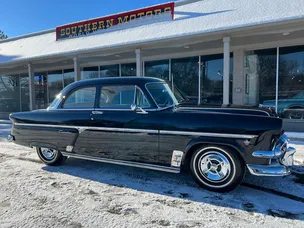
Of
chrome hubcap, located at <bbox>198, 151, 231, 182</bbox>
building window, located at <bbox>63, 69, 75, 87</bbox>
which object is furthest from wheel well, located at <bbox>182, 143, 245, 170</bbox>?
building window, located at <bbox>63, 69, 75, 87</bbox>

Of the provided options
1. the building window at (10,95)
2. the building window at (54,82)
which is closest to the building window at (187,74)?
the building window at (54,82)

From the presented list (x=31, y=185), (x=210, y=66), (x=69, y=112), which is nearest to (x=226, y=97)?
(x=210, y=66)

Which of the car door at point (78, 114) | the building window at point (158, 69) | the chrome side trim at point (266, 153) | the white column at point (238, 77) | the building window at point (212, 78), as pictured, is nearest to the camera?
the chrome side trim at point (266, 153)

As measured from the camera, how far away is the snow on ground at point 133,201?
8.88 feet

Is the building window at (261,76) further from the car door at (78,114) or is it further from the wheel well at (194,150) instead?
the car door at (78,114)

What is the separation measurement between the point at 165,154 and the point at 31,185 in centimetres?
229

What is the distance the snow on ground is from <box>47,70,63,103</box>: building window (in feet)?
41.0

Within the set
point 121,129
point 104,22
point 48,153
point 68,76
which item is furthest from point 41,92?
point 121,129

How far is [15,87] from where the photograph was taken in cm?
1761

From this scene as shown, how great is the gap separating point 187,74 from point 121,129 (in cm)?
823

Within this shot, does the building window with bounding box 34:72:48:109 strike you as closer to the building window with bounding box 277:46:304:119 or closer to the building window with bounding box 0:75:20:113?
the building window with bounding box 0:75:20:113

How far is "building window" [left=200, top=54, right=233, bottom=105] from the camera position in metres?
10.6

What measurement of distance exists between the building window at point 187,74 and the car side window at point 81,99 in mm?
7160

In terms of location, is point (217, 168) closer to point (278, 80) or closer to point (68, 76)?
point (278, 80)
